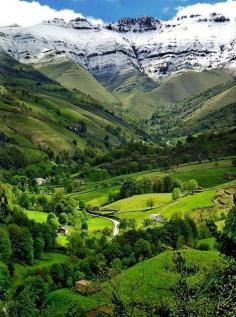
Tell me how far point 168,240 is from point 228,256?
109 metres

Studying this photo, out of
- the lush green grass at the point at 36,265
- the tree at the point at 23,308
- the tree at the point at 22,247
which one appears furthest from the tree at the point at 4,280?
the tree at the point at 22,247

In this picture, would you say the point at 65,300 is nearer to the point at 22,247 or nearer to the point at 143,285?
the point at 143,285

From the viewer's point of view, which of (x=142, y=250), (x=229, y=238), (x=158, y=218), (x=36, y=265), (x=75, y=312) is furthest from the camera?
(x=158, y=218)

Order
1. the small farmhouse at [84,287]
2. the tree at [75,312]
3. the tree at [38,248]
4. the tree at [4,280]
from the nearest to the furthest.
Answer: the tree at [75,312], the small farmhouse at [84,287], the tree at [4,280], the tree at [38,248]

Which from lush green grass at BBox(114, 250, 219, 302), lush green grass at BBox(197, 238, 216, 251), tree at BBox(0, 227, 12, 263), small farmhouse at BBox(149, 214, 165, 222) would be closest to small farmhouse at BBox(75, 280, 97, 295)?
lush green grass at BBox(114, 250, 219, 302)

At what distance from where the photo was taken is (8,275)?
13288cm

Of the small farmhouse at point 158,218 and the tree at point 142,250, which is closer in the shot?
the tree at point 142,250

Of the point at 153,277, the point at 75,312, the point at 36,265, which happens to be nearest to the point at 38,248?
the point at 36,265

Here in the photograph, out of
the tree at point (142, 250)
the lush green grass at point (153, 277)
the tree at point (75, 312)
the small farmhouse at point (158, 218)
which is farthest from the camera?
the small farmhouse at point (158, 218)

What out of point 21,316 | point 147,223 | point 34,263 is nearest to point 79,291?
point 21,316

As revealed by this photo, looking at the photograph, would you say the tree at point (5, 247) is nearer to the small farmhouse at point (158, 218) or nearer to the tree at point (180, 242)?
the tree at point (180, 242)

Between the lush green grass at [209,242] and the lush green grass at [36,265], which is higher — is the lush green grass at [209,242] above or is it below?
above

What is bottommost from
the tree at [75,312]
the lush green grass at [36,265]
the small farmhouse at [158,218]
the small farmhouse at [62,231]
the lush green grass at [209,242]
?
the tree at [75,312]

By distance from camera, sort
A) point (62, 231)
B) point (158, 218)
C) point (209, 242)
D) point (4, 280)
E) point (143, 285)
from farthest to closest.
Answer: point (158, 218) < point (62, 231) < point (209, 242) < point (4, 280) < point (143, 285)
